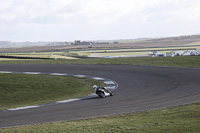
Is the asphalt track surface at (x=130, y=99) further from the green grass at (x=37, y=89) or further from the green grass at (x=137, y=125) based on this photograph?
the green grass at (x=37, y=89)

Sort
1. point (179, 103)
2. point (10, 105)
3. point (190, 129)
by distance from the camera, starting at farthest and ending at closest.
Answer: point (10, 105), point (179, 103), point (190, 129)

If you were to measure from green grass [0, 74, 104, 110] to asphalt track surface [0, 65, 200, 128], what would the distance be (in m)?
2.67

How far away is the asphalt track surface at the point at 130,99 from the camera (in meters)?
14.4

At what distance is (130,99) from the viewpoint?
1831 centimetres

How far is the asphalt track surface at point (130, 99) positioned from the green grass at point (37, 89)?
2.67 m

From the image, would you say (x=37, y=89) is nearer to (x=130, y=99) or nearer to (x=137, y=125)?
(x=130, y=99)

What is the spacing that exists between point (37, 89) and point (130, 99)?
8.44 m

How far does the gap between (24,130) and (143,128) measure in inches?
167

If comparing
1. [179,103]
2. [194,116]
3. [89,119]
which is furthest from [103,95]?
[194,116]

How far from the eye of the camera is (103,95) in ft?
65.0

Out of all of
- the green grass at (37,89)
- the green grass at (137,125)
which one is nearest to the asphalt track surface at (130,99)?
the green grass at (137,125)

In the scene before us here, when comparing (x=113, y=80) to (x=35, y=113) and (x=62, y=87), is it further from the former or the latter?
(x=35, y=113)

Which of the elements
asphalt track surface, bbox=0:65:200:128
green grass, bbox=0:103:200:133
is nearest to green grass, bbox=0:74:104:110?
asphalt track surface, bbox=0:65:200:128

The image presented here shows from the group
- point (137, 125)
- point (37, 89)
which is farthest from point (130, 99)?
point (37, 89)
